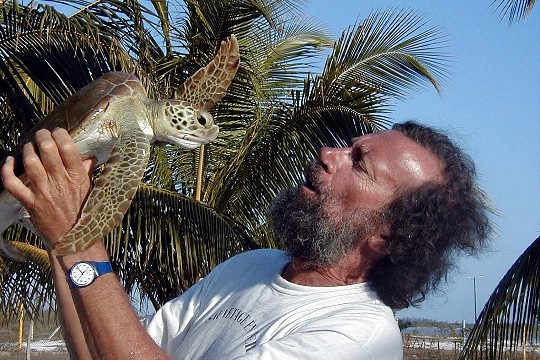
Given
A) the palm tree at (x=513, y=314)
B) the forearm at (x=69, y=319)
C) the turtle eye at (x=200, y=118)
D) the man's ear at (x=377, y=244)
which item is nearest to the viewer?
the forearm at (x=69, y=319)

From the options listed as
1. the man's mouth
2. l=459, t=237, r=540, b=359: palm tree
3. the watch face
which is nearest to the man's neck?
the man's mouth

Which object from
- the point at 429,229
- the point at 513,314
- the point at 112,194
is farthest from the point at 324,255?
the point at 513,314

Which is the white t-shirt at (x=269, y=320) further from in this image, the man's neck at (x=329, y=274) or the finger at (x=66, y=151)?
the finger at (x=66, y=151)

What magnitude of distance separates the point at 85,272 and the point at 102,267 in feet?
0.15

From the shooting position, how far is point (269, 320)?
6.80 ft

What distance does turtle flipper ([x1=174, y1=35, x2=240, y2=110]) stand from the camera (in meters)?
2.76

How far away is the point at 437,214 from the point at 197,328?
78 centimetres

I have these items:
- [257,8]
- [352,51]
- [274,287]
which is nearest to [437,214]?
[274,287]

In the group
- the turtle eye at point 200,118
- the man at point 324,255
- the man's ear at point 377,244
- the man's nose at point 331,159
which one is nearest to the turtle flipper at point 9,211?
the man at point 324,255

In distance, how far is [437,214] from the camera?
2283 millimetres

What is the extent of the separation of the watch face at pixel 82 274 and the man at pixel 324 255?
0.01 m

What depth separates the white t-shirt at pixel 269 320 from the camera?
187 cm

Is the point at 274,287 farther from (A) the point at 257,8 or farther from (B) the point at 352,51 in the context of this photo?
(B) the point at 352,51

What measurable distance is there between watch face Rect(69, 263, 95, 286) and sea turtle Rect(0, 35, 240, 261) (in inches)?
4.8
